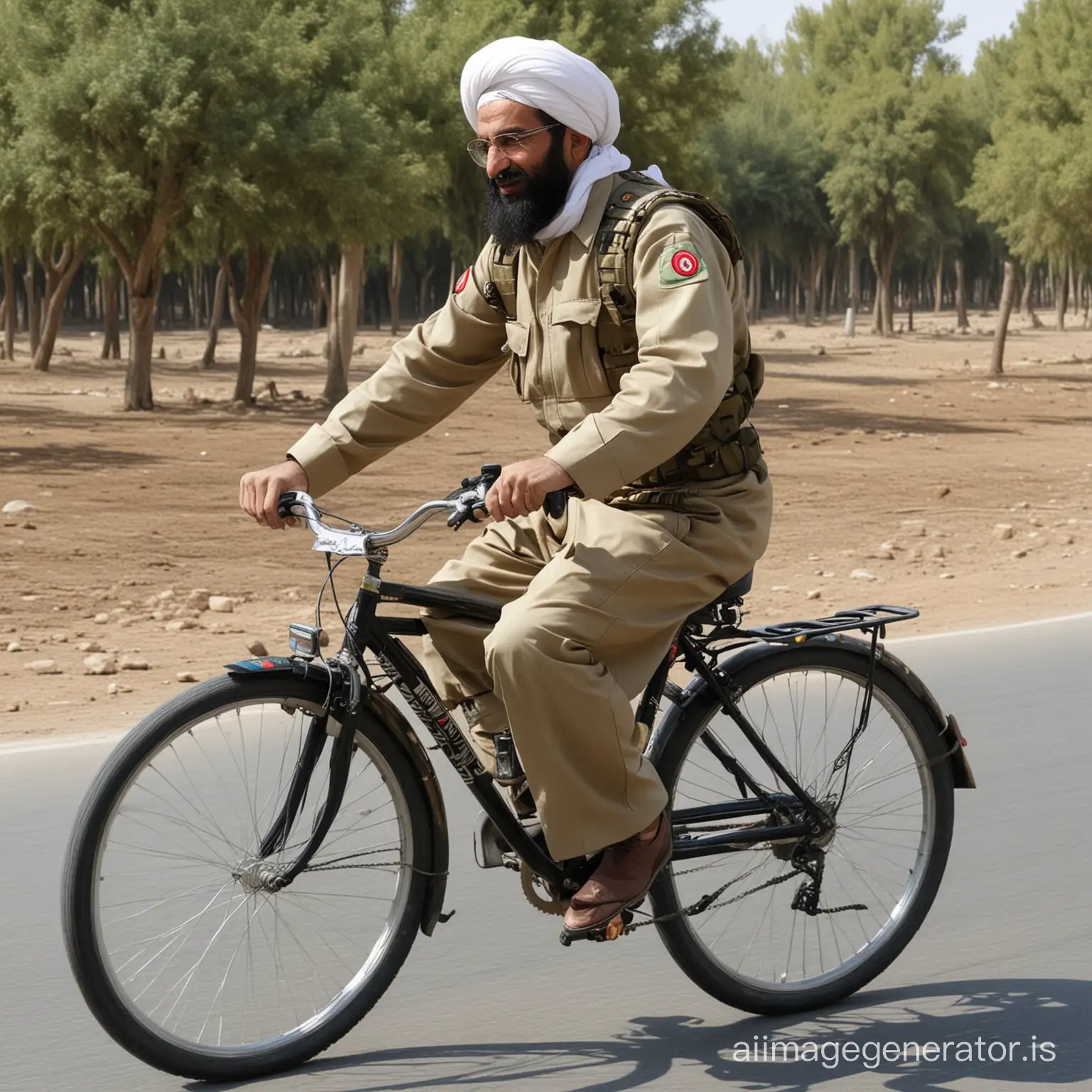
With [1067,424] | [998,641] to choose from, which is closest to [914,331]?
[1067,424]

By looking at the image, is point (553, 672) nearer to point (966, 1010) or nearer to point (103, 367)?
point (966, 1010)

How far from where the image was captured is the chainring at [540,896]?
3.89 m

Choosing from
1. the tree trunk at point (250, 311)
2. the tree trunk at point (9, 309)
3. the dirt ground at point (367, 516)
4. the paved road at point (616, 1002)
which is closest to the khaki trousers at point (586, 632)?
the paved road at point (616, 1002)

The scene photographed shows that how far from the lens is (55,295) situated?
38188 mm

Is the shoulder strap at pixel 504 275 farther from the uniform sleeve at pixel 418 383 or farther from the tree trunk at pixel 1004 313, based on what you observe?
the tree trunk at pixel 1004 313

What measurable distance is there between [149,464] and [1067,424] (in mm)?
14036

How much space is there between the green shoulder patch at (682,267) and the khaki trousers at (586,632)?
0.49 metres

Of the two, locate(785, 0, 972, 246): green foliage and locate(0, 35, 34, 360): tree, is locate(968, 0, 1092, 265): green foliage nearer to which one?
locate(785, 0, 972, 246): green foliage

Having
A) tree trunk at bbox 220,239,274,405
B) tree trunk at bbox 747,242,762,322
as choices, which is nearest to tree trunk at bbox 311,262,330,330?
tree trunk at bbox 747,242,762,322

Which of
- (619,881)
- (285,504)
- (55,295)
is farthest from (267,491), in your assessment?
(55,295)

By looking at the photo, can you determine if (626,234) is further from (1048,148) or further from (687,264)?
(1048,148)

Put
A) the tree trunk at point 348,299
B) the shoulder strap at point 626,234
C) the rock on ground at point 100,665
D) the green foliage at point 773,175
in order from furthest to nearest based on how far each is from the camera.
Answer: the green foliage at point 773,175
the tree trunk at point 348,299
the rock on ground at point 100,665
the shoulder strap at point 626,234

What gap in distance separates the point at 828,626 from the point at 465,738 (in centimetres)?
89

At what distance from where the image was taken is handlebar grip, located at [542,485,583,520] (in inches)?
139
